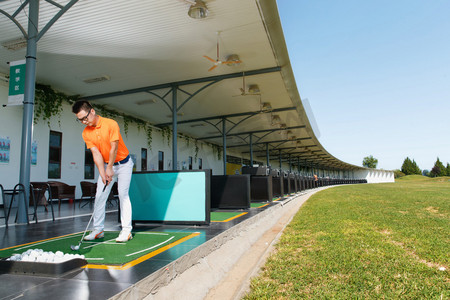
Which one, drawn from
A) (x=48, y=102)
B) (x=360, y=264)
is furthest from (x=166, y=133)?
(x=360, y=264)

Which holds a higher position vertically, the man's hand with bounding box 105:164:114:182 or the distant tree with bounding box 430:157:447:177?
the distant tree with bounding box 430:157:447:177

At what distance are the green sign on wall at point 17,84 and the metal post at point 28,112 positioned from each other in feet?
0.60

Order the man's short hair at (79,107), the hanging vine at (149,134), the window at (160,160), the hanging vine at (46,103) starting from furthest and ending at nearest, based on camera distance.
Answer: the window at (160,160) → the hanging vine at (149,134) → the hanging vine at (46,103) → the man's short hair at (79,107)

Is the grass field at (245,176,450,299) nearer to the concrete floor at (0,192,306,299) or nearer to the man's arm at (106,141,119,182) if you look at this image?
the concrete floor at (0,192,306,299)

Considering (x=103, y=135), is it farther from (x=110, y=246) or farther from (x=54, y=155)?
(x=54, y=155)

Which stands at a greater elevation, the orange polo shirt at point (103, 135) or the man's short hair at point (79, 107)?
the man's short hair at point (79, 107)

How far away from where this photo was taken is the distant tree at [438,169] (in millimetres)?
87100

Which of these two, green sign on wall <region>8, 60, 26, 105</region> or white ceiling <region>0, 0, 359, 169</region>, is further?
white ceiling <region>0, 0, 359, 169</region>

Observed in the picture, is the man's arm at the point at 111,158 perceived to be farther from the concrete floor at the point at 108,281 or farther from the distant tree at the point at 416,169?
the distant tree at the point at 416,169

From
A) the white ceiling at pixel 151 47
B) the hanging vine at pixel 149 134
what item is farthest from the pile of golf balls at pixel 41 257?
the hanging vine at pixel 149 134

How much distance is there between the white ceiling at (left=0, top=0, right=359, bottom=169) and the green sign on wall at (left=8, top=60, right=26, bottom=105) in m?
1.40

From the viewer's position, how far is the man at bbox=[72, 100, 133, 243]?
10.7 feet

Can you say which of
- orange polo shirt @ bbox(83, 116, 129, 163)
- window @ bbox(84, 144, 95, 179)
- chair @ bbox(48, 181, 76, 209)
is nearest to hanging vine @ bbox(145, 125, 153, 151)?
window @ bbox(84, 144, 95, 179)

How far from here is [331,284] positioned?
2707 millimetres
